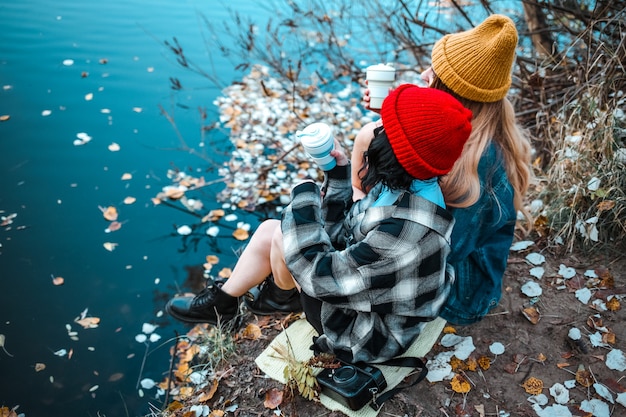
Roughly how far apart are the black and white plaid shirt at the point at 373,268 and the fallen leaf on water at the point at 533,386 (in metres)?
0.61

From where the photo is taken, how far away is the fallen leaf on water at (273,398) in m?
2.06

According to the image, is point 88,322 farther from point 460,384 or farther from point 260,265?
point 460,384

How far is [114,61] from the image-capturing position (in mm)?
5176

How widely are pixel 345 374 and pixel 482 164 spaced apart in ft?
3.25

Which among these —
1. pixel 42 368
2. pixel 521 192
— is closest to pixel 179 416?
pixel 42 368

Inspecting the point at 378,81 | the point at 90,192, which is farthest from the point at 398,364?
the point at 90,192

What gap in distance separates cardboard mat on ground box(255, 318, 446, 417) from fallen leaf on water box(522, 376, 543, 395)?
42cm

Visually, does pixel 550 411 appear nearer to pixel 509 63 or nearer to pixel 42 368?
pixel 509 63

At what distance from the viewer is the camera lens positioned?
1881 mm

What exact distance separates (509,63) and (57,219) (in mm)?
3062

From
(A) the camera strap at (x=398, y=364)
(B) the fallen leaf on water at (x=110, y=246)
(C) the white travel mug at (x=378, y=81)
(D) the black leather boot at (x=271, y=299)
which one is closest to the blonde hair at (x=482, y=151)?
(C) the white travel mug at (x=378, y=81)

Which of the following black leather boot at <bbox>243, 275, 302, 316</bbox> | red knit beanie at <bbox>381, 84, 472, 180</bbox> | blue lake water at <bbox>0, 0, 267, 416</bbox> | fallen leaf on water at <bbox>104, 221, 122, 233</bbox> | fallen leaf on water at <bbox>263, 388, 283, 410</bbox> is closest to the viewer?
red knit beanie at <bbox>381, 84, 472, 180</bbox>

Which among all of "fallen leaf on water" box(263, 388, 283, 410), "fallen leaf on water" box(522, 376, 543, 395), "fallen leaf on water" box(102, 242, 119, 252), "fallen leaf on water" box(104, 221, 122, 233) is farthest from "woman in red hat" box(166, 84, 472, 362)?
"fallen leaf on water" box(104, 221, 122, 233)

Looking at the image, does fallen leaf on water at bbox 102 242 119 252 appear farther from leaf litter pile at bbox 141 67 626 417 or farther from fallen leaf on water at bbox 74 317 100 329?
leaf litter pile at bbox 141 67 626 417
